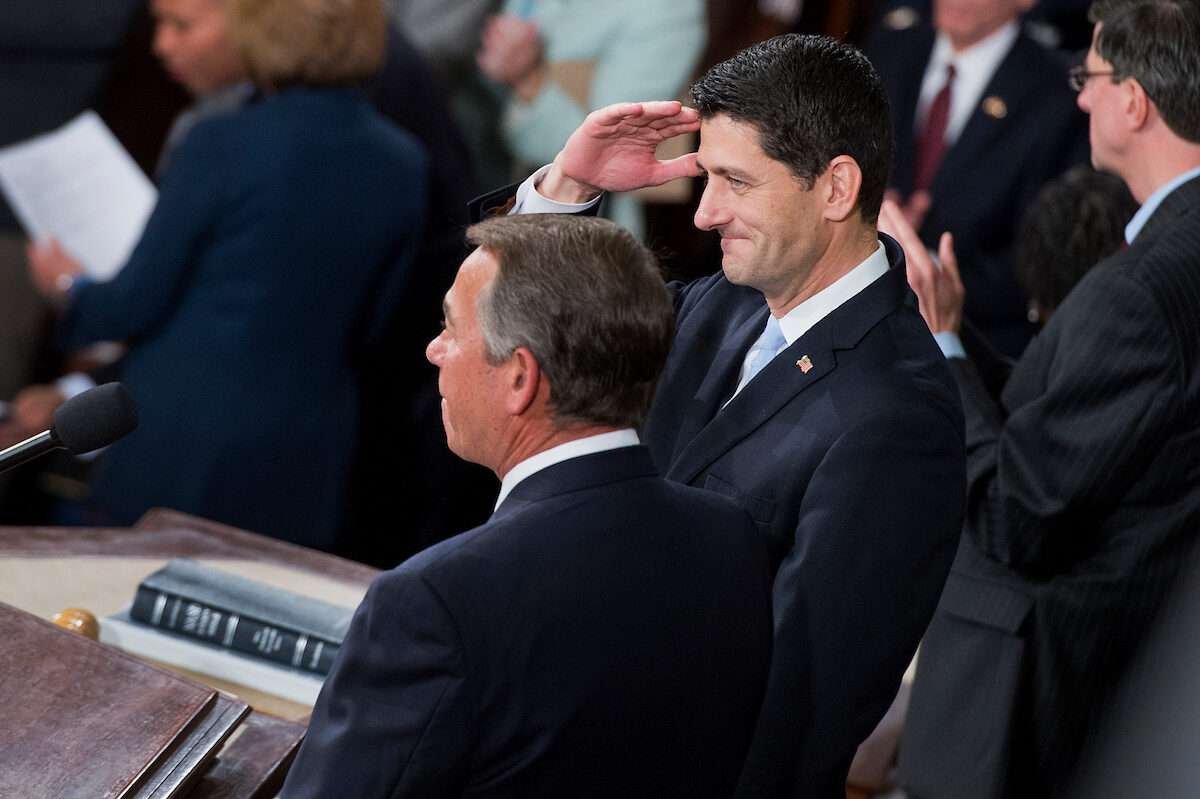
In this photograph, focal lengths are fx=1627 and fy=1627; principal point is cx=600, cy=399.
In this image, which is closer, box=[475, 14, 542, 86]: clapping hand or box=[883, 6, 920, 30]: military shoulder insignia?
box=[883, 6, 920, 30]: military shoulder insignia

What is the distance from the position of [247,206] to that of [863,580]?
1935 mm

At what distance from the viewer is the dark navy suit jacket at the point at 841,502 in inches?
67.1

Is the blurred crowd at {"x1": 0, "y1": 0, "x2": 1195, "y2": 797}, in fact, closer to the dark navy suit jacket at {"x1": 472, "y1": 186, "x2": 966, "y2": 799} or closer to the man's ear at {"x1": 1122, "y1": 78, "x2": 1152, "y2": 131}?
the man's ear at {"x1": 1122, "y1": 78, "x2": 1152, "y2": 131}

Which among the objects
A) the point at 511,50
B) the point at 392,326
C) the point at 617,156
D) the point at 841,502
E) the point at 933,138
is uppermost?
the point at 617,156

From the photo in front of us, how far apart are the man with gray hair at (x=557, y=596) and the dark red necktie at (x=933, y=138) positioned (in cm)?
252

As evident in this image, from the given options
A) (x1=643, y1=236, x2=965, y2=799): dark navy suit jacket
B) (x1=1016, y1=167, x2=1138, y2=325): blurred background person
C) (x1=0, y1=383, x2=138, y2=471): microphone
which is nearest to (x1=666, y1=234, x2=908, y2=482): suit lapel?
(x1=643, y1=236, x2=965, y2=799): dark navy suit jacket

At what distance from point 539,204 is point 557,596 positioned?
774 mm

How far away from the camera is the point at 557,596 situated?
136 centimetres

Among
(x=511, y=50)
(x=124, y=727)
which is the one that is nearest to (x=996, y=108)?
(x=511, y=50)

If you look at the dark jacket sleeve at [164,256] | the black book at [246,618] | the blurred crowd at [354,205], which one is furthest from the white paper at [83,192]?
the black book at [246,618]

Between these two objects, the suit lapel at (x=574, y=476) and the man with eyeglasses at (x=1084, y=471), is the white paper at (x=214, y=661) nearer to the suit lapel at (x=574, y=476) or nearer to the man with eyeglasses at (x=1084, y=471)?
the suit lapel at (x=574, y=476)

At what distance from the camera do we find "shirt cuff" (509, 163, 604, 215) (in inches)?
79.2

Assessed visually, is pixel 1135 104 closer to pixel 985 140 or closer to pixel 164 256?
pixel 985 140

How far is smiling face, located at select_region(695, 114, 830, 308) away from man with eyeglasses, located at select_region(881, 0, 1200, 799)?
1.32 ft
